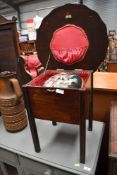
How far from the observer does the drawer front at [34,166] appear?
0.88 m

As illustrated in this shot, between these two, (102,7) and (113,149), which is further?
(102,7)

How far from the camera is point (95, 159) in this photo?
84cm

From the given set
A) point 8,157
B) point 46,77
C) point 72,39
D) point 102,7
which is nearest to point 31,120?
point 46,77

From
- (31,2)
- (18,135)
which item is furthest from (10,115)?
(31,2)

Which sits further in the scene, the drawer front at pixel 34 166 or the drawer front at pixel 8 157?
the drawer front at pixel 8 157

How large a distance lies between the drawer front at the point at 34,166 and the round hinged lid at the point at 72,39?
61 cm

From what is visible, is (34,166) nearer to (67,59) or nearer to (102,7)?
(67,59)

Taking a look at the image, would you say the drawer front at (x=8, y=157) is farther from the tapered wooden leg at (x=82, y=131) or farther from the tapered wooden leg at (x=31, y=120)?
the tapered wooden leg at (x=82, y=131)

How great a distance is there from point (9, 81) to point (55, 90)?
1.29ft

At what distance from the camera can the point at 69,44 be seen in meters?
0.92

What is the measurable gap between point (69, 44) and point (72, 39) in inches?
1.3

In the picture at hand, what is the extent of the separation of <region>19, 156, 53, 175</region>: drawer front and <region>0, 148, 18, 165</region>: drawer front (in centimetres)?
5

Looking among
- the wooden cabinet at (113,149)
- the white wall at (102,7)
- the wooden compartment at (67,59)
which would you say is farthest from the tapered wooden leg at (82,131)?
the white wall at (102,7)

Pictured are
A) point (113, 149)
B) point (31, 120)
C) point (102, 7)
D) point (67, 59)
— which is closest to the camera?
point (113, 149)
